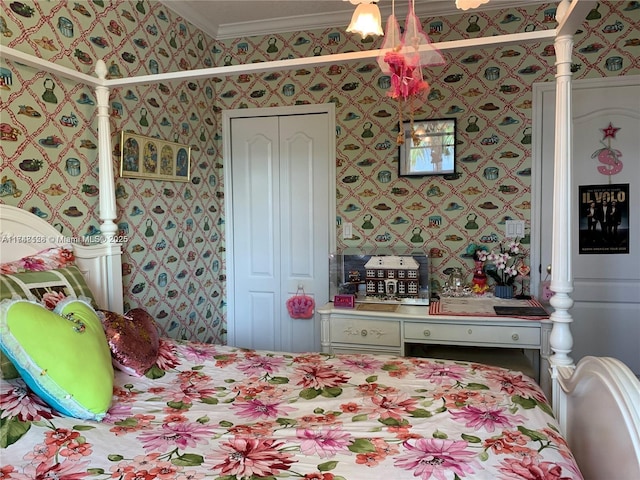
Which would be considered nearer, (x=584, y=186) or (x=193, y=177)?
(x=584, y=186)

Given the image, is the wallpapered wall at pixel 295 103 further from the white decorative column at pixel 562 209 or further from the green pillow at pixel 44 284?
the white decorative column at pixel 562 209

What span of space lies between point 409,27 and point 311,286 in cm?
226

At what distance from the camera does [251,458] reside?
127 centimetres

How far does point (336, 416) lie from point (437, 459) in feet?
1.25

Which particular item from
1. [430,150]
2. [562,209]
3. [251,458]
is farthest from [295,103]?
[251,458]

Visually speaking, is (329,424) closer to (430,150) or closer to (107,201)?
(107,201)

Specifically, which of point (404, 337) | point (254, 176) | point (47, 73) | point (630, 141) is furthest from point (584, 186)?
point (47, 73)

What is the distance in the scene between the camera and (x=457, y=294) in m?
3.18

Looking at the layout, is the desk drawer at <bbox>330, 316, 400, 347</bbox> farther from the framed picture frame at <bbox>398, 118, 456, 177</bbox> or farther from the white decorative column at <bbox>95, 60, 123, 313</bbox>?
the white decorative column at <bbox>95, 60, 123, 313</bbox>

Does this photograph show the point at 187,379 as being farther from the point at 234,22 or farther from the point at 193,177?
the point at 234,22

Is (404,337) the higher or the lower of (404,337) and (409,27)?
the lower

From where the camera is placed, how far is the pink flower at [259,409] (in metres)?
1.56

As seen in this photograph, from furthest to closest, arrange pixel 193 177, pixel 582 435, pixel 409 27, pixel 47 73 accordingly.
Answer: pixel 193 177 → pixel 47 73 → pixel 409 27 → pixel 582 435

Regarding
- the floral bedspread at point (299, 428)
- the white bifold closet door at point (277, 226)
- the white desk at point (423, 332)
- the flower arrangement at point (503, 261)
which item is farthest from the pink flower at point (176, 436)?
the flower arrangement at point (503, 261)
